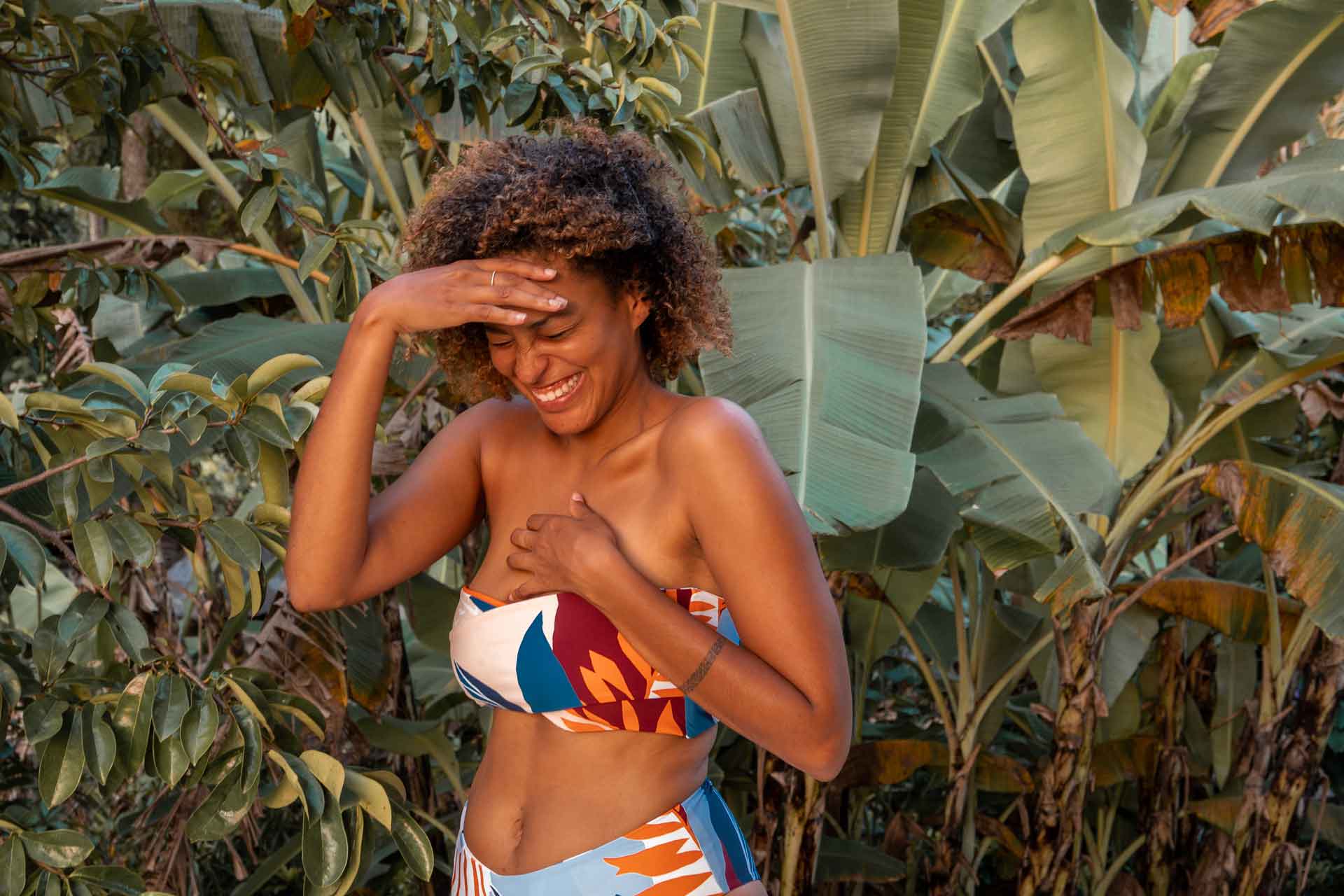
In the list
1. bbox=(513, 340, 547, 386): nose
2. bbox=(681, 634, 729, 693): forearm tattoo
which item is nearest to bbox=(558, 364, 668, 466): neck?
bbox=(513, 340, 547, 386): nose

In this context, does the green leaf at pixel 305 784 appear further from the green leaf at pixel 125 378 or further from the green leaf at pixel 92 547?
the green leaf at pixel 125 378

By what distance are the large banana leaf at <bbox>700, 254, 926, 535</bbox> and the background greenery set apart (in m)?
0.01

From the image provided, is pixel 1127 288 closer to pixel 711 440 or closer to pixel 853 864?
pixel 853 864

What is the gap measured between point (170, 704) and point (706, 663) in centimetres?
63

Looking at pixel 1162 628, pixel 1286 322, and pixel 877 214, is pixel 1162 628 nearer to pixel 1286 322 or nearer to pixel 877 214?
pixel 1286 322

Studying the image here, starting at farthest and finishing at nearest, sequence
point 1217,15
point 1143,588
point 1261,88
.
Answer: point 1217,15
point 1261,88
point 1143,588

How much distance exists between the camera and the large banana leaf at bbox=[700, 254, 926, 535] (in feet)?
8.71

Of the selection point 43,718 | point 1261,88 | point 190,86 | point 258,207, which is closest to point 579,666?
point 43,718

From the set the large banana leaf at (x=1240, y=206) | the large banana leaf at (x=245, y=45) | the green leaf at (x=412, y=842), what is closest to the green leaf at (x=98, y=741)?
the green leaf at (x=412, y=842)

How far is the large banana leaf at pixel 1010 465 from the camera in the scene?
10.4 ft

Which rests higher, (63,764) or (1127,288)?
(63,764)

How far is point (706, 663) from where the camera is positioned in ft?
4.87

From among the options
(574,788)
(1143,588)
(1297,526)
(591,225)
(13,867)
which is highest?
(591,225)

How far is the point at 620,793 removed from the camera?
165cm
